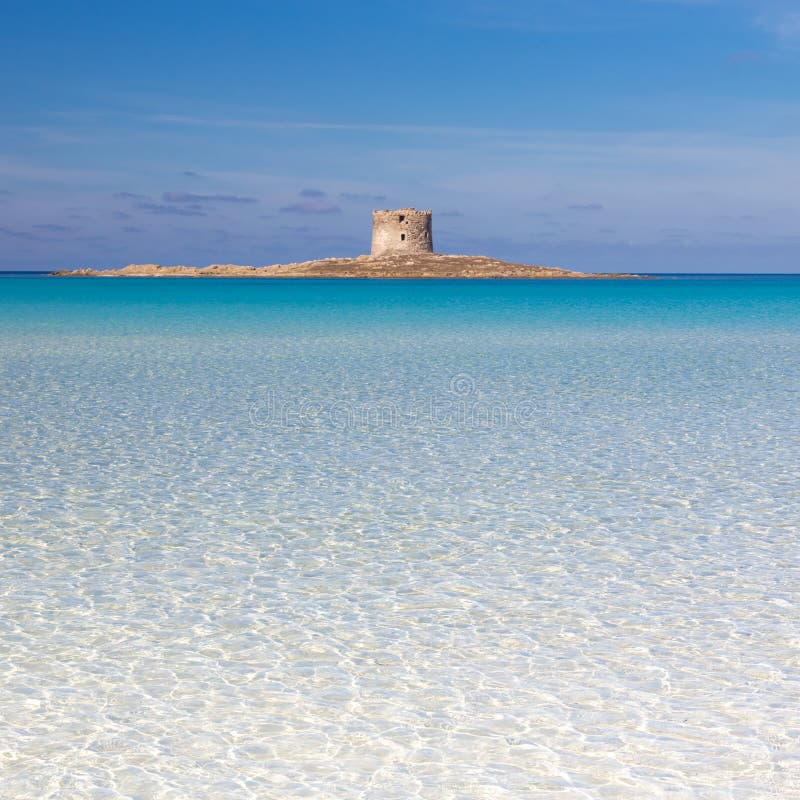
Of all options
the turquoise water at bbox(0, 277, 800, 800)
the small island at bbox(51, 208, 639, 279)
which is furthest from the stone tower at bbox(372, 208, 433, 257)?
the turquoise water at bbox(0, 277, 800, 800)

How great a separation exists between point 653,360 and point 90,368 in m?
8.67

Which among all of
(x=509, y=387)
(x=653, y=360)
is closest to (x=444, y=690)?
(x=509, y=387)

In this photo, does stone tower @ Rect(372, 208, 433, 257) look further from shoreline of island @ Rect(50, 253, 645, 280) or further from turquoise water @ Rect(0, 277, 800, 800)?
turquoise water @ Rect(0, 277, 800, 800)

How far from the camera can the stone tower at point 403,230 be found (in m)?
89.1

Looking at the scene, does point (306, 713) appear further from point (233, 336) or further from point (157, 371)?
point (233, 336)

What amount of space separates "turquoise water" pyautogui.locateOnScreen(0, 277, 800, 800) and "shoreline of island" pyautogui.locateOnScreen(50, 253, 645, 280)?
7875 cm

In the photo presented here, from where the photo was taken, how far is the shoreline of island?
89.8m

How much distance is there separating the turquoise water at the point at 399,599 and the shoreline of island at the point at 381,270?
78.7m

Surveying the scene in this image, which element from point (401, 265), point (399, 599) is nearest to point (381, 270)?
point (401, 265)

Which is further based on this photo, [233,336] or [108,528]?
[233,336]

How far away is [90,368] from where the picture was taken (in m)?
15.6

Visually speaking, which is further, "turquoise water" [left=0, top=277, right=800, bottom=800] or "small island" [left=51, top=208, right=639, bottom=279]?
"small island" [left=51, top=208, right=639, bottom=279]

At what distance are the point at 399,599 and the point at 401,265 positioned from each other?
8536 cm

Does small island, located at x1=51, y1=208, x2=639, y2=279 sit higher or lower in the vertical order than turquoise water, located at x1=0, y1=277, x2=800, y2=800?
higher
